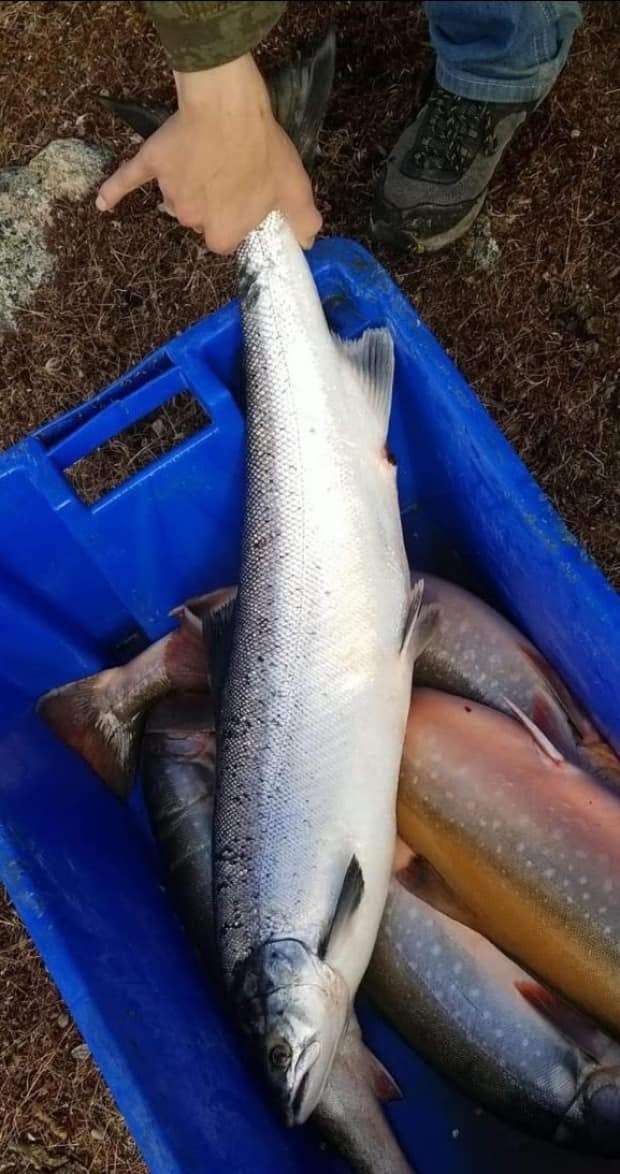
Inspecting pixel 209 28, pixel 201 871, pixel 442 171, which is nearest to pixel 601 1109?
pixel 201 871

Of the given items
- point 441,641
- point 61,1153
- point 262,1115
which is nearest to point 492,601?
point 441,641

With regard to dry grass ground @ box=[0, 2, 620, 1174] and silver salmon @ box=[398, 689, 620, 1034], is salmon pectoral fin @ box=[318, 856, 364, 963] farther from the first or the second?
dry grass ground @ box=[0, 2, 620, 1174]

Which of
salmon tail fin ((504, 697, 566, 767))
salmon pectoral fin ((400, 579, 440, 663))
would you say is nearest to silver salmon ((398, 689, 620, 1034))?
salmon tail fin ((504, 697, 566, 767))

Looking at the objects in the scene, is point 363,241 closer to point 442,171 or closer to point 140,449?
point 442,171

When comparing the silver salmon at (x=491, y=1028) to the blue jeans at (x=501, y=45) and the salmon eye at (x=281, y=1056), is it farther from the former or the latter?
the blue jeans at (x=501, y=45)

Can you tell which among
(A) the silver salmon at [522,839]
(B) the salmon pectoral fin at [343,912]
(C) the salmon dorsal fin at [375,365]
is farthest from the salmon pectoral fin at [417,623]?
(B) the salmon pectoral fin at [343,912]

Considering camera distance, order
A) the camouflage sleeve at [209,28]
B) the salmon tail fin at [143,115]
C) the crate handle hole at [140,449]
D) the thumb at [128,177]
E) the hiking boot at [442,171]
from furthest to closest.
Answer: the crate handle hole at [140,449] < the hiking boot at [442,171] < the salmon tail fin at [143,115] < the thumb at [128,177] < the camouflage sleeve at [209,28]
